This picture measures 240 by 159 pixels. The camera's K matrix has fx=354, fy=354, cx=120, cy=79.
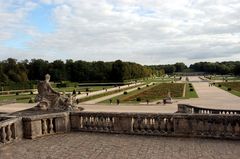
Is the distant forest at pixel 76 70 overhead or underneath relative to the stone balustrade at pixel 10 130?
overhead

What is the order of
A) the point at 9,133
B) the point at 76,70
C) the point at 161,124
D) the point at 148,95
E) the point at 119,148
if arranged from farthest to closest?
the point at 76,70 → the point at 148,95 → the point at 161,124 → the point at 9,133 → the point at 119,148

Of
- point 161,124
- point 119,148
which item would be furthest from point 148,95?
point 119,148

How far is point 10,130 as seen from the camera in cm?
987

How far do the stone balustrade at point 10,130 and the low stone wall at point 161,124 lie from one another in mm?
1844

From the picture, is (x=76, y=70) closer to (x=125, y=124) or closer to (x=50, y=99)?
(x=50, y=99)

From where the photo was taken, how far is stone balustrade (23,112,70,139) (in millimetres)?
10445

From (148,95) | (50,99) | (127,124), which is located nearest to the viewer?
(127,124)

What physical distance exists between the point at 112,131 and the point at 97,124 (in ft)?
2.02

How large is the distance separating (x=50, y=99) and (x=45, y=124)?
154 cm

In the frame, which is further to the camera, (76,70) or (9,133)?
(76,70)

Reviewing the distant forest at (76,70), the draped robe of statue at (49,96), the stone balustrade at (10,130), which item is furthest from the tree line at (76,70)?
the stone balustrade at (10,130)

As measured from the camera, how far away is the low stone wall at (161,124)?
9695 mm

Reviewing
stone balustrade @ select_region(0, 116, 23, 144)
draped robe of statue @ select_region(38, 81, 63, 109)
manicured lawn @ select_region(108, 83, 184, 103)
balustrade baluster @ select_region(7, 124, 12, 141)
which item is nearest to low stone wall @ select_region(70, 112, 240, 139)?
draped robe of statue @ select_region(38, 81, 63, 109)

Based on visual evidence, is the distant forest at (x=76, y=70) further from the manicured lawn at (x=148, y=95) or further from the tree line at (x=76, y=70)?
the manicured lawn at (x=148, y=95)
